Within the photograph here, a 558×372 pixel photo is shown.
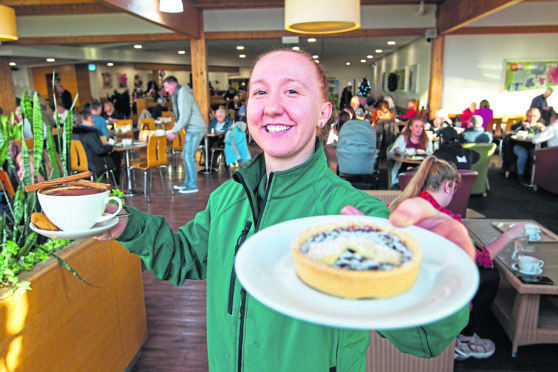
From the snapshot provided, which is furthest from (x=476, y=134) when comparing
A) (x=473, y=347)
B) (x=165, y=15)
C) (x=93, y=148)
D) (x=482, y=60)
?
(x=93, y=148)

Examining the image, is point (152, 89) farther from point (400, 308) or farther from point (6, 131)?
point (400, 308)

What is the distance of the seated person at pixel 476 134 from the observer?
6.91 m

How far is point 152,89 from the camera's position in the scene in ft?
57.0

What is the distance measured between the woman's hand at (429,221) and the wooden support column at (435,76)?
972cm

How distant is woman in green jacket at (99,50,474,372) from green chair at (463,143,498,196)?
586 centimetres

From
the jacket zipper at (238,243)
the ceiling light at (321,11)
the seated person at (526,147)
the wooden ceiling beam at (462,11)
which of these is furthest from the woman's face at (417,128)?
the jacket zipper at (238,243)

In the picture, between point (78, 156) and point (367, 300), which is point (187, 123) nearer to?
point (78, 156)

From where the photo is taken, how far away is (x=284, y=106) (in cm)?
105

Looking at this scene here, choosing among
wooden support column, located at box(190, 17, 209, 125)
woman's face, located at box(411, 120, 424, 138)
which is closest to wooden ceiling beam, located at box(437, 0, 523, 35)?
woman's face, located at box(411, 120, 424, 138)

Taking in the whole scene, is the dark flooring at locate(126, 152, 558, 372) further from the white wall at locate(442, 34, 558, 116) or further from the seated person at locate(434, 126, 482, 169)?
the white wall at locate(442, 34, 558, 116)

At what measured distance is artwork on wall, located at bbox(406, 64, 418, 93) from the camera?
39.2ft

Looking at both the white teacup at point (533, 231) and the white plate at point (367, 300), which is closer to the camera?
the white plate at point (367, 300)

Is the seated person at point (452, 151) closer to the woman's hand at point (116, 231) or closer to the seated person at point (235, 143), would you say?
the seated person at point (235, 143)

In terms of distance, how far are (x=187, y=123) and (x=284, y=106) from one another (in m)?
6.20
